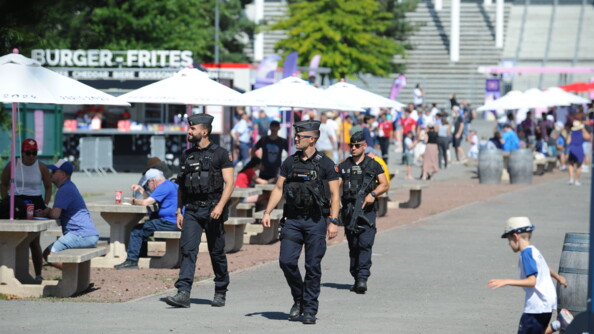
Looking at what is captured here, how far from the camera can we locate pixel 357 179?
502 inches

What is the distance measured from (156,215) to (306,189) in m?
4.32

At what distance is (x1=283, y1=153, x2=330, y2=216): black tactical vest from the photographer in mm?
10539

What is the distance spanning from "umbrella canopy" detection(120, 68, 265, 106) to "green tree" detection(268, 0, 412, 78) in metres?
32.2

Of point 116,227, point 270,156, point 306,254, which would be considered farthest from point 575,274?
point 270,156

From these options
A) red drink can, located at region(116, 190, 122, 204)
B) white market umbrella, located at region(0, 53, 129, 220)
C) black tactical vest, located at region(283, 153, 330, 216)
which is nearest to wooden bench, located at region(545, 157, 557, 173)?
red drink can, located at region(116, 190, 122, 204)

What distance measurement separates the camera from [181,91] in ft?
52.1

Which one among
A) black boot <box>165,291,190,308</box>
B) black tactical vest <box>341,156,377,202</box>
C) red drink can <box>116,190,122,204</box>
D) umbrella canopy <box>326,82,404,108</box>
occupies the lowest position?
black boot <box>165,291,190,308</box>

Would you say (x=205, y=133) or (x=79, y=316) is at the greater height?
(x=205, y=133)

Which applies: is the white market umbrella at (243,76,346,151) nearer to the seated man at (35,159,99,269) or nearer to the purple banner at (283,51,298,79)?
the seated man at (35,159,99,269)

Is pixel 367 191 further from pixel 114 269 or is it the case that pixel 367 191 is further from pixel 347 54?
pixel 347 54

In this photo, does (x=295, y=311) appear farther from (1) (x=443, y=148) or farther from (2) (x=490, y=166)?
(1) (x=443, y=148)

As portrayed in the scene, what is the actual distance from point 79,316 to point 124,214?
4326 millimetres

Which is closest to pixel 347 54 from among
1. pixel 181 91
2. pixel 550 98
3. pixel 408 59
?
pixel 408 59

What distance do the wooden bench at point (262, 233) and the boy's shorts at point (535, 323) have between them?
8.67 m
